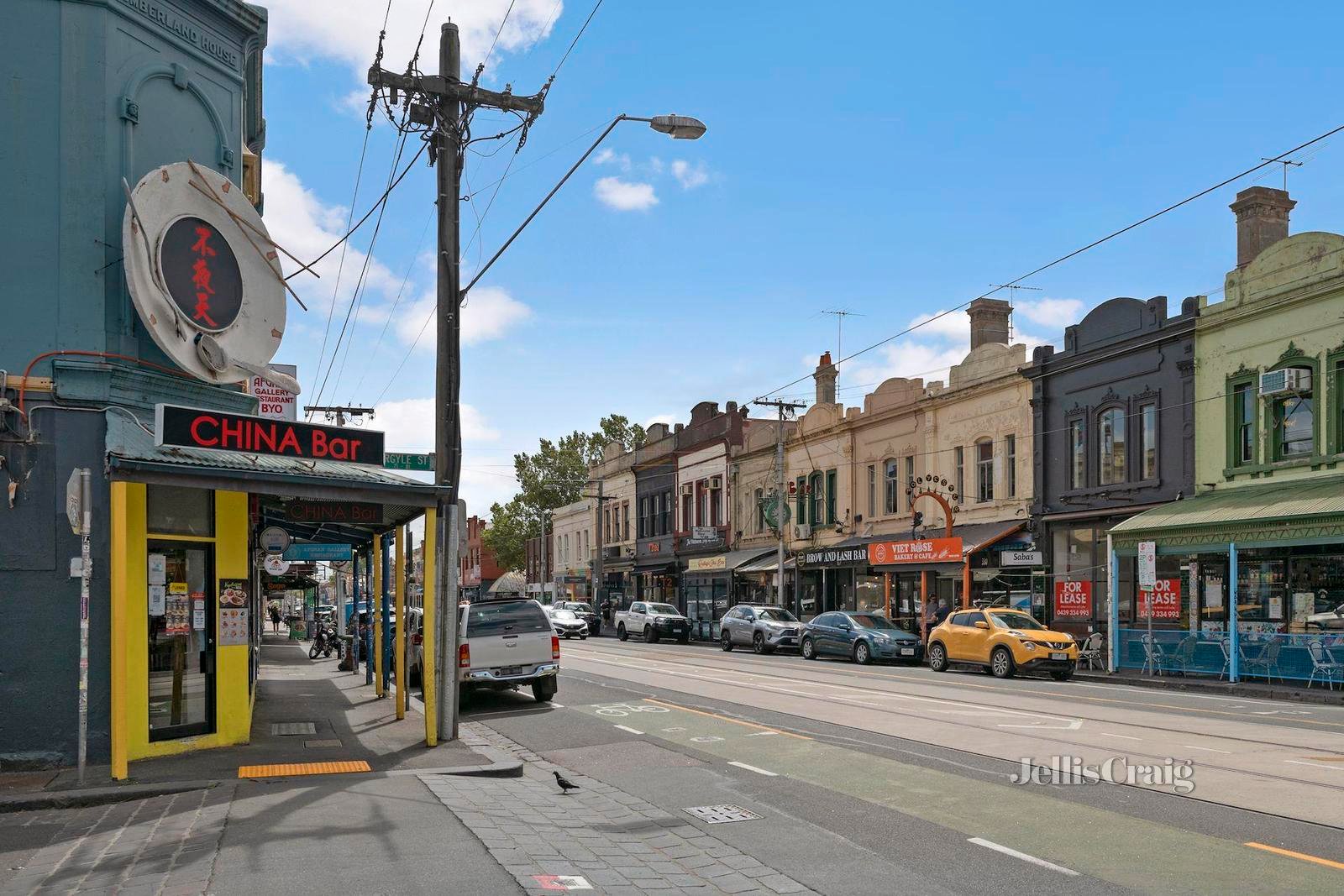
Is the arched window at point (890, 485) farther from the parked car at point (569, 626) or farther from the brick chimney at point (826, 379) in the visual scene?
the parked car at point (569, 626)

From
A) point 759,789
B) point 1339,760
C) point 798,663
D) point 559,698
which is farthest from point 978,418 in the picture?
point 759,789

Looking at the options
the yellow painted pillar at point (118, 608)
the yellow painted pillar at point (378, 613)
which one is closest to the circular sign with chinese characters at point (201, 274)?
the yellow painted pillar at point (118, 608)

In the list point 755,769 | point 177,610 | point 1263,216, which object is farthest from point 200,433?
point 1263,216

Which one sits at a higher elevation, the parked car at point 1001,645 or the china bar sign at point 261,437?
the china bar sign at point 261,437

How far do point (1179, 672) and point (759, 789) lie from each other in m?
18.1

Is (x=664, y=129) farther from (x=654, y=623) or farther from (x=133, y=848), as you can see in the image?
(x=654, y=623)

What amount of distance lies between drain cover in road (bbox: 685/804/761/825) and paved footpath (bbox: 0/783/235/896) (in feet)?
12.4

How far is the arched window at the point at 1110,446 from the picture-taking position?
30031 mm

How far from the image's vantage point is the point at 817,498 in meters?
45.0

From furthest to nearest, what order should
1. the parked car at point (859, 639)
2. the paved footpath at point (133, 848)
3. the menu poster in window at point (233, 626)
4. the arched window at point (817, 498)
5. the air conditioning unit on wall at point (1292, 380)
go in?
the arched window at point (817, 498) < the parked car at point (859, 639) < the air conditioning unit on wall at point (1292, 380) < the menu poster in window at point (233, 626) < the paved footpath at point (133, 848)

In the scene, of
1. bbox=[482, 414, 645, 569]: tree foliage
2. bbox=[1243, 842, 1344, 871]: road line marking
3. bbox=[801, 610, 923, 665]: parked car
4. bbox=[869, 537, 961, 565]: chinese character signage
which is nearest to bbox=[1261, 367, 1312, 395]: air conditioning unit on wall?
bbox=[869, 537, 961, 565]: chinese character signage

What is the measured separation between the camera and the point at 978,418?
1380 inches

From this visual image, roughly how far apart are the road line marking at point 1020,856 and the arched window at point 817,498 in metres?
36.1

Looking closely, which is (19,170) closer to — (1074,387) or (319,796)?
(319,796)
